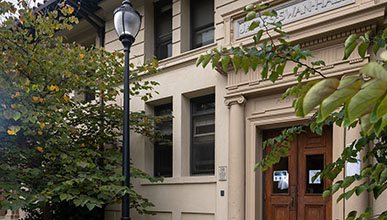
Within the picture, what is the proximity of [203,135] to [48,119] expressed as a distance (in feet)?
12.8

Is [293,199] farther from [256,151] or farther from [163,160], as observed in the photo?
[163,160]

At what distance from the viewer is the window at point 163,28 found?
418 inches

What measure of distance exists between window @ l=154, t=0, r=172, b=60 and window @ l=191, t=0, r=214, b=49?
845 mm

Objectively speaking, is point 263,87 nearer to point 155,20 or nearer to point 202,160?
point 202,160

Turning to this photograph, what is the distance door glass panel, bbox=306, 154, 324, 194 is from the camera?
7.23m

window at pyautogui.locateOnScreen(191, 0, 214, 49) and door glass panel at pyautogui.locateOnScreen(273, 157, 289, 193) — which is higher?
window at pyautogui.locateOnScreen(191, 0, 214, 49)

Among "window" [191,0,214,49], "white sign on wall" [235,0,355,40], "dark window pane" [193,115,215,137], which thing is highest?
"window" [191,0,214,49]

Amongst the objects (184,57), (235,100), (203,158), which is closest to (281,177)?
(235,100)

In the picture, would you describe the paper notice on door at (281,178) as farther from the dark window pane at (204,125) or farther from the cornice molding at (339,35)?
the cornice molding at (339,35)

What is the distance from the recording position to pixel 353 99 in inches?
39.2

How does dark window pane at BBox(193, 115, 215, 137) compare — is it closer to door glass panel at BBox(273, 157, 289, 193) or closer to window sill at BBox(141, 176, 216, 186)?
window sill at BBox(141, 176, 216, 186)

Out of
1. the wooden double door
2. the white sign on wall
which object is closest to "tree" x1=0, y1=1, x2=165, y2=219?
the wooden double door

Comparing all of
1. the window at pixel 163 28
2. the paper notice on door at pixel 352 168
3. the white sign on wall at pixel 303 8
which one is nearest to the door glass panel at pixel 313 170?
the paper notice on door at pixel 352 168

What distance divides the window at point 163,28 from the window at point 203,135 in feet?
6.27
